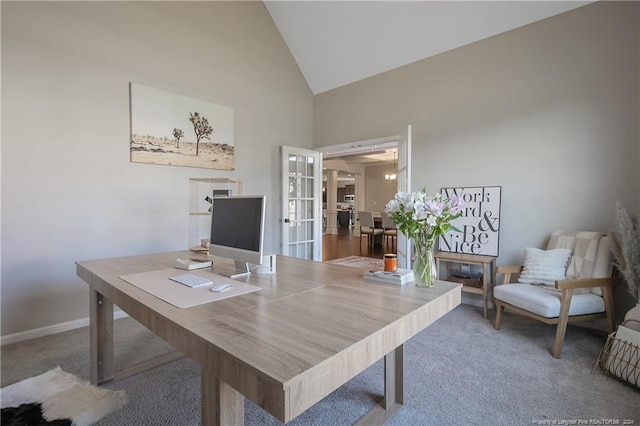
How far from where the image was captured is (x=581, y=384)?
6.29 ft

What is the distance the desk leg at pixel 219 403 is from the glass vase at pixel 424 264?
88cm

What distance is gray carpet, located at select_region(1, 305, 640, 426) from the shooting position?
162 cm

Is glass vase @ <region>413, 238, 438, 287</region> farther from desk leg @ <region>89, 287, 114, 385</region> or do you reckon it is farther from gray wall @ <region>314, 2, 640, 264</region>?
gray wall @ <region>314, 2, 640, 264</region>

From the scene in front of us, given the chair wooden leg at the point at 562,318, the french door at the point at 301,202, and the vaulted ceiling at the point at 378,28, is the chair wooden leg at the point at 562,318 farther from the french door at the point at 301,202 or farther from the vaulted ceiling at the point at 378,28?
the french door at the point at 301,202

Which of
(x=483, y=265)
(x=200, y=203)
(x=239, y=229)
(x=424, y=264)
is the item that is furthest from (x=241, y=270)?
(x=483, y=265)

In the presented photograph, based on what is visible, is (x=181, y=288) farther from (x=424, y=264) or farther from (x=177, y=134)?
(x=177, y=134)

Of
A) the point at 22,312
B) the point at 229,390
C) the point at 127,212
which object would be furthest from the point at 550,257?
the point at 22,312

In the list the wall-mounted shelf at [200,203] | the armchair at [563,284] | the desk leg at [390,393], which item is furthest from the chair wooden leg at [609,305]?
Answer: the wall-mounted shelf at [200,203]

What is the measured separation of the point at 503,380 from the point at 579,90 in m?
2.62

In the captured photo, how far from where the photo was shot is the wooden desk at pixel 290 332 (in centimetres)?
74

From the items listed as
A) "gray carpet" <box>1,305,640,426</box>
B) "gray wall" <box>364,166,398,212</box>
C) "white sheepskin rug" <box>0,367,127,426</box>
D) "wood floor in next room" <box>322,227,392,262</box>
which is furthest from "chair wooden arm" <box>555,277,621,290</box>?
"gray wall" <box>364,166,398,212</box>

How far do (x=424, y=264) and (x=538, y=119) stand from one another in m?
2.58

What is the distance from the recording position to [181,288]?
1416mm

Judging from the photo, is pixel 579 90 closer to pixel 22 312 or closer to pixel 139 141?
pixel 139 141
